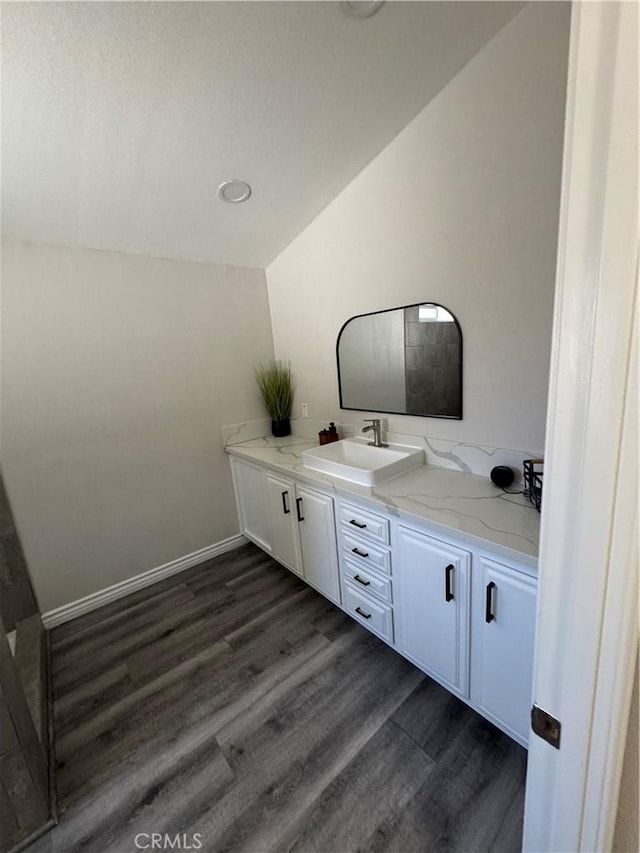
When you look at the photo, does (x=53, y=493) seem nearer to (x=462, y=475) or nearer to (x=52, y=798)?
(x=52, y=798)

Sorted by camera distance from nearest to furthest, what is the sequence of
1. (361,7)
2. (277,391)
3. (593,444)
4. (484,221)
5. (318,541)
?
(593,444), (361,7), (484,221), (318,541), (277,391)

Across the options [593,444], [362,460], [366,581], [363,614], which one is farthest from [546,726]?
[362,460]

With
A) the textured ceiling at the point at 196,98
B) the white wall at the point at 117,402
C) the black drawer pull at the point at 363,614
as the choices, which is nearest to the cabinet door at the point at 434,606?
the black drawer pull at the point at 363,614

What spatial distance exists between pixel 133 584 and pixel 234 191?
2.46 meters

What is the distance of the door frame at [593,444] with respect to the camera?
36 cm

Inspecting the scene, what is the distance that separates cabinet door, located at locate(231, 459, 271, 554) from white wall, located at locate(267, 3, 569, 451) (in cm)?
101

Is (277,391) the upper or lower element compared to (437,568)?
upper

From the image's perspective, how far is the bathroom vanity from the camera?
45.3 inches

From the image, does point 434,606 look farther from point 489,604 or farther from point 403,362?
point 403,362

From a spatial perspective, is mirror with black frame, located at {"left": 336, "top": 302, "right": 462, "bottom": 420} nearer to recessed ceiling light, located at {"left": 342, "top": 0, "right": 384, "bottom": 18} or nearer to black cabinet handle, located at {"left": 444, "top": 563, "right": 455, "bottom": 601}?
black cabinet handle, located at {"left": 444, "top": 563, "right": 455, "bottom": 601}

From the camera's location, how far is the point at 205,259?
2396 mm

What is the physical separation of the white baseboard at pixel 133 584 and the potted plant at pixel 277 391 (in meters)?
0.95

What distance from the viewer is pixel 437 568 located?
1.33 metres

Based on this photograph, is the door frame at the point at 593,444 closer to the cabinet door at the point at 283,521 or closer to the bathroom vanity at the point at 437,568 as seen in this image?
the bathroom vanity at the point at 437,568
